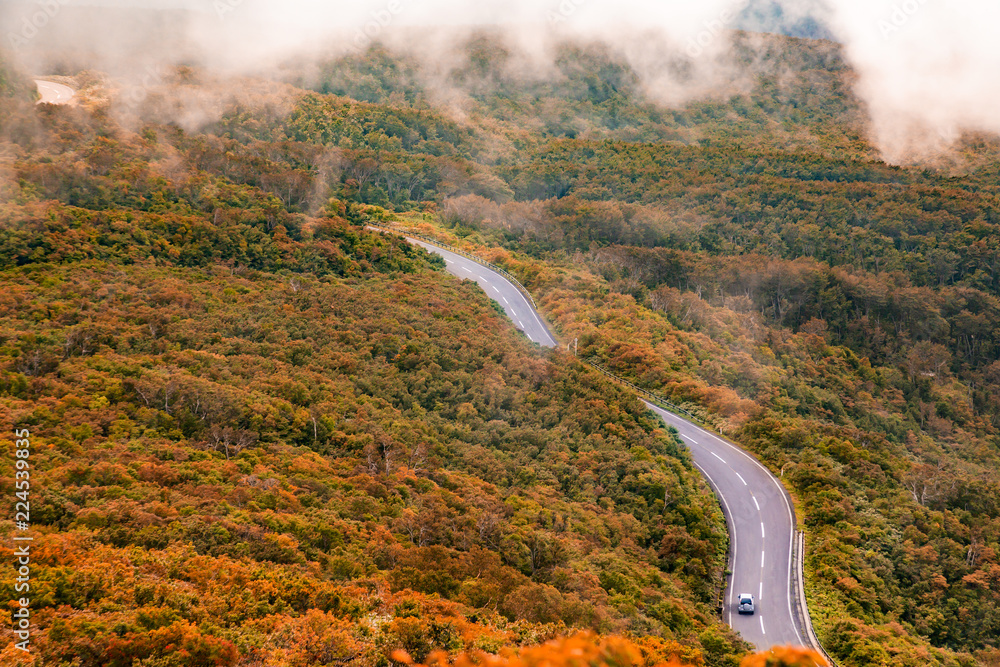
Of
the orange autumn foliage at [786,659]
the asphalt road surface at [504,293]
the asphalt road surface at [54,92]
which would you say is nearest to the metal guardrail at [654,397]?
the asphalt road surface at [504,293]

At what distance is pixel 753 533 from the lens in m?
35.2

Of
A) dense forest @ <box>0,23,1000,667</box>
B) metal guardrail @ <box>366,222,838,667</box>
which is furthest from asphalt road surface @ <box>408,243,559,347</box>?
dense forest @ <box>0,23,1000,667</box>

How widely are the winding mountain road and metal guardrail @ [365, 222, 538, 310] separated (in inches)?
783

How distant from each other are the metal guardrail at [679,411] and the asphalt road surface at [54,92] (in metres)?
32.3

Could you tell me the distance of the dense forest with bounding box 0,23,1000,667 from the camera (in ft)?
61.3

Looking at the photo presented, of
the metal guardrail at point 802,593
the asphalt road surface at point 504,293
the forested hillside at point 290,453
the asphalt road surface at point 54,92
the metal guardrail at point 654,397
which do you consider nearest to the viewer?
the forested hillside at point 290,453

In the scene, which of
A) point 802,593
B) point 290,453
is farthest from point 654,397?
point 290,453

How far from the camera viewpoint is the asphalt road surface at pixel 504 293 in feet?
185

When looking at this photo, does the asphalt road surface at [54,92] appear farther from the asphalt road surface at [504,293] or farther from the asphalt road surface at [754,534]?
the asphalt road surface at [754,534]

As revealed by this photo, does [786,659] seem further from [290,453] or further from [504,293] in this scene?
[504,293]

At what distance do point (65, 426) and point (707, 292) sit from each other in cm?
6429

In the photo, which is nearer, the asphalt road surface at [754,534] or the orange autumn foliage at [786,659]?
the orange autumn foliage at [786,659]

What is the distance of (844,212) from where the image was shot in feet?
311

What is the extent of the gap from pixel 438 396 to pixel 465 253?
3655 cm
